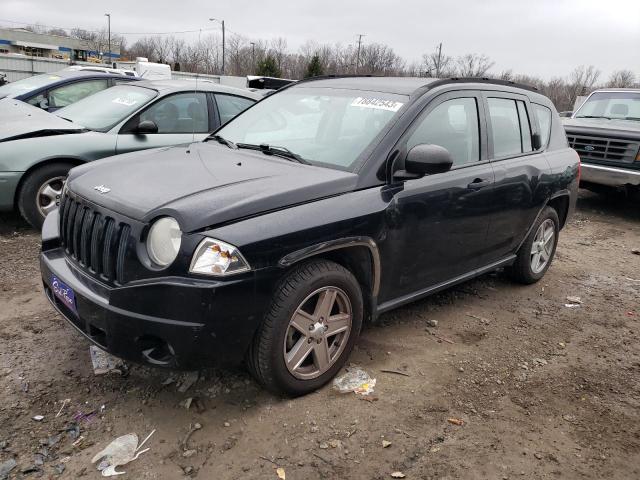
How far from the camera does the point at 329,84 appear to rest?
4078 millimetres

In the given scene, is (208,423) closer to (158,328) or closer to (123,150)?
(158,328)

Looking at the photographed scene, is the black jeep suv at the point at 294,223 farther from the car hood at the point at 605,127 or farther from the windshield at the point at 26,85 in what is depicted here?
the windshield at the point at 26,85

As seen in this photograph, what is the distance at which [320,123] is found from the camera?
3.71 metres

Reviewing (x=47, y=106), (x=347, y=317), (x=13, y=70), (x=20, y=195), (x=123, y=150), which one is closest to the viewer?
(x=347, y=317)

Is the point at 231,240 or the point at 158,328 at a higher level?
the point at 231,240

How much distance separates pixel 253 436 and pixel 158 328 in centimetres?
76

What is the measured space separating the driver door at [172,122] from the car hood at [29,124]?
1.72 feet

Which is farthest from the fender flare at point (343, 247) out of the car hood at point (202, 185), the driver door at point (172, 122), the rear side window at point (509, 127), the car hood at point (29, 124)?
the car hood at point (29, 124)

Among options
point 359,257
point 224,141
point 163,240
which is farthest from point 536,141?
point 163,240

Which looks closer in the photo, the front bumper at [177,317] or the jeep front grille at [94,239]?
the front bumper at [177,317]

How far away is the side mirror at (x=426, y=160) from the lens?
10.3ft

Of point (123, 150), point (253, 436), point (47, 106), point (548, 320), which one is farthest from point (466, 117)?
point (47, 106)

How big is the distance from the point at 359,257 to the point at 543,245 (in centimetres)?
276

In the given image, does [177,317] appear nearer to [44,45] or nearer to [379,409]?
[379,409]
